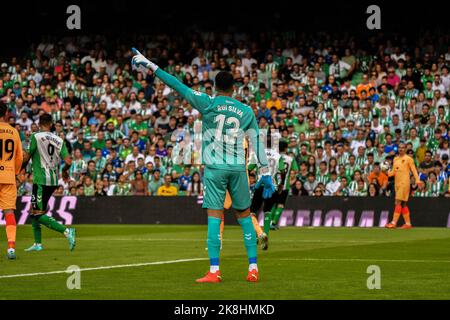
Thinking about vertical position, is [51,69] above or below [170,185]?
above

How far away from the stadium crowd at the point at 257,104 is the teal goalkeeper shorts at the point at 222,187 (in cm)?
1680

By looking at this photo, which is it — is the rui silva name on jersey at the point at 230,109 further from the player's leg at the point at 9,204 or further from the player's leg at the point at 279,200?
the player's leg at the point at 279,200

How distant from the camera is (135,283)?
473 inches

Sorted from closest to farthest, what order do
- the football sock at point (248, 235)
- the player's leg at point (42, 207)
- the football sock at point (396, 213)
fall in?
the football sock at point (248, 235)
the player's leg at point (42, 207)
the football sock at point (396, 213)

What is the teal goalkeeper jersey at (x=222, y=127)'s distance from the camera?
12367 mm

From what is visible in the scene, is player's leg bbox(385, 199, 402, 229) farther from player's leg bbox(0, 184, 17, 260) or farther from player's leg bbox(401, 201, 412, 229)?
player's leg bbox(0, 184, 17, 260)

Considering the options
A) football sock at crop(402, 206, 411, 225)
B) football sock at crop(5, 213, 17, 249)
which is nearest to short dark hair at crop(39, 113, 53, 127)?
football sock at crop(5, 213, 17, 249)

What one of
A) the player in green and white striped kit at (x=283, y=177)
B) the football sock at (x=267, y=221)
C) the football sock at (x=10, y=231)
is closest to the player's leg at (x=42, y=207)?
the football sock at (x=10, y=231)

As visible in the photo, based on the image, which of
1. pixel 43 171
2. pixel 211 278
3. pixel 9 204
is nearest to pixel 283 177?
pixel 43 171

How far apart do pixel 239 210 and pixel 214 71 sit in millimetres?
23740

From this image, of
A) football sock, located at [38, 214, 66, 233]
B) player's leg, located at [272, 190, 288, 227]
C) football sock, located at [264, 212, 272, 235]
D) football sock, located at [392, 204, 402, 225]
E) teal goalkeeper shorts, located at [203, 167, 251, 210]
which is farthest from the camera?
football sock, located at [392, 204, 402, 225]

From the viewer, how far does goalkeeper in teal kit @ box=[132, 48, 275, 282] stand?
40.6 ft
